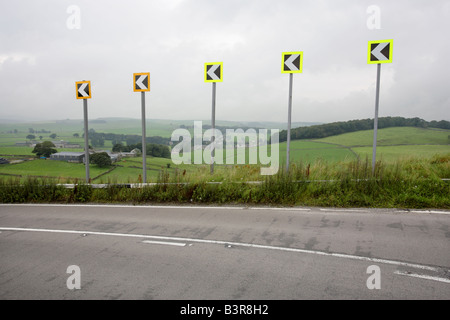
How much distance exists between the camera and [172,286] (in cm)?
384

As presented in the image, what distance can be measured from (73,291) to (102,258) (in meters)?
1.05

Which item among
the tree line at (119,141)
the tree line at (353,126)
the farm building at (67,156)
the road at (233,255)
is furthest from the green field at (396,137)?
the farm building at (67,156)

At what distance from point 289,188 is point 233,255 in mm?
4045

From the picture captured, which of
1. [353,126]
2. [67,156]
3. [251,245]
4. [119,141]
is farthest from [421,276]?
[119,141]

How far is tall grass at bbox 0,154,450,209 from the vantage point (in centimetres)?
768

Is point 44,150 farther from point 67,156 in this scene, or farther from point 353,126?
point 353,126

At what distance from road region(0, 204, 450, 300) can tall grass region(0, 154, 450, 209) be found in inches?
29.6

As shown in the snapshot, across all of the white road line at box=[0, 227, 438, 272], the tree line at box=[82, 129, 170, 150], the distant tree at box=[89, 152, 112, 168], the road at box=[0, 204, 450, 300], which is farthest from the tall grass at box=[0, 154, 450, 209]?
the distant tree at box=[89, 152, 112, 168]

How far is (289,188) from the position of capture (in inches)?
328

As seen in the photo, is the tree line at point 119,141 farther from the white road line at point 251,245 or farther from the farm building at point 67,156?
the white road line at point 251,245

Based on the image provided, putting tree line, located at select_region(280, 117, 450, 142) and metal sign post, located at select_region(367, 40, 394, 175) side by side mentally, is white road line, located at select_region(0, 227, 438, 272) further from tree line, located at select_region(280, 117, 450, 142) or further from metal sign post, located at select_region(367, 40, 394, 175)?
tree line, located at select_region(280, 117, 450, 142)

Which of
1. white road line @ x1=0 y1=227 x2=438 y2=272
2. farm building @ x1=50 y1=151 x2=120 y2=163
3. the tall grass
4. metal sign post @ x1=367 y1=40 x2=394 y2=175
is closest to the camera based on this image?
white road line @ x1=0 y1=227 x2=438 y2=272

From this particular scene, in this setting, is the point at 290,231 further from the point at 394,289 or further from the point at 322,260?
the point at 394,289

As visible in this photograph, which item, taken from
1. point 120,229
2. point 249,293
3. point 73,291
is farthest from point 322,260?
point 120,229
